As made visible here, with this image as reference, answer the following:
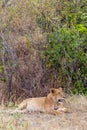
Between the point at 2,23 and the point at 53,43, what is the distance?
1.43 meters

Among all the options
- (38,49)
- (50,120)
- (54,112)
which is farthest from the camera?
(38,49)

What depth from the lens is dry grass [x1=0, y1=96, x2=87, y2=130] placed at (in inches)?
311

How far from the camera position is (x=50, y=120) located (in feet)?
29.2

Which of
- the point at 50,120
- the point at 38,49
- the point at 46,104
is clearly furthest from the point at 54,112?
the point at 38,49

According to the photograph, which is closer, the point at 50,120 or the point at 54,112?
the point at 50,120

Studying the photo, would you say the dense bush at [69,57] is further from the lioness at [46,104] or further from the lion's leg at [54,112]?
the lion's leg at [54,112]

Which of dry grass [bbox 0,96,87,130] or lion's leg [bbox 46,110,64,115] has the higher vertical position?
dry grass [bbox 0,96,87,130]

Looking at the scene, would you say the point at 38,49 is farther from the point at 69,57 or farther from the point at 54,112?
the point at 54,112

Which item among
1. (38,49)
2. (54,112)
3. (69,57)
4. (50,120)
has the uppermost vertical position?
(38,49)

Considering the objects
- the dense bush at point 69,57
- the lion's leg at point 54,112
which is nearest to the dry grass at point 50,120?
the lion's leg at point 54,112

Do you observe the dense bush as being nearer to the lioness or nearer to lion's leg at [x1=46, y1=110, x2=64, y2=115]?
the lioness

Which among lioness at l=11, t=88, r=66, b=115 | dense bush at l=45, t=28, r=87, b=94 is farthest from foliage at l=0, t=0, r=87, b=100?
lioness at l=11, t=88, r=66, b=115

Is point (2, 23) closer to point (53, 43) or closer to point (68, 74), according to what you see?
point (53, 43)

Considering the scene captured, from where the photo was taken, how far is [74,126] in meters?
8.25
